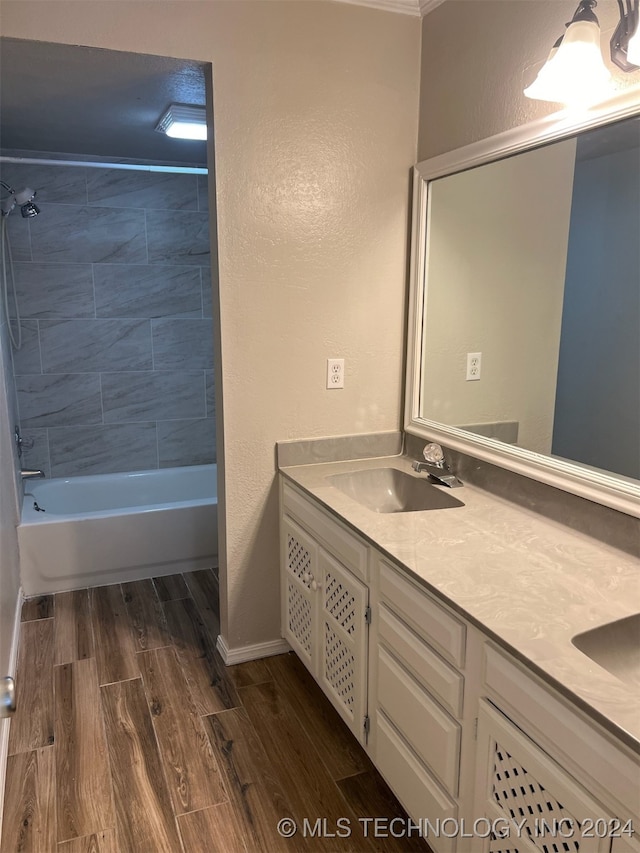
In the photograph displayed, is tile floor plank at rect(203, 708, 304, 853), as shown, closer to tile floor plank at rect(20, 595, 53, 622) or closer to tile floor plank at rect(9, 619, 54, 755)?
tile floor plank at rect(9, 619, 54, 755)

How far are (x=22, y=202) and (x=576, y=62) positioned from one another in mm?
2745

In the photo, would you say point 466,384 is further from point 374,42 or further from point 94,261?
point 94,261

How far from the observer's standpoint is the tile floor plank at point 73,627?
257 centimetres

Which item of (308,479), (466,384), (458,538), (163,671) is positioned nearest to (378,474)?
(308,479)

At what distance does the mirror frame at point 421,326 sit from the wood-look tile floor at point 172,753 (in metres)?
1.06

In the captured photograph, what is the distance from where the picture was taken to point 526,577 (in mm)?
1412

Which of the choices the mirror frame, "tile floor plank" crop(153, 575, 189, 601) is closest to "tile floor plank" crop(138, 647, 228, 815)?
"tile floor plank" crop(153, 575, 189, 601)

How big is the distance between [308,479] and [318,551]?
0.28 metres

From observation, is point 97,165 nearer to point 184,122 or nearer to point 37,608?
point 184,122

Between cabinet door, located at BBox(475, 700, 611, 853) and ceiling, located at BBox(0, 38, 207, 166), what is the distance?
2.15 m

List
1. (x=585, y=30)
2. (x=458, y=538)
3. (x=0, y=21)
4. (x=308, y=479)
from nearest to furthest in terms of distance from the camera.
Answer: (x=585, y=30) → (x=458, y=538) → (x=0, y=21) → (x=308, y=479)

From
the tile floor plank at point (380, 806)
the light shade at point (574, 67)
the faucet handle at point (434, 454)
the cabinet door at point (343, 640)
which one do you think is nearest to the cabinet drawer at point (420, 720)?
the cabinet door at point (343, 640)

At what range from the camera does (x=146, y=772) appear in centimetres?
193

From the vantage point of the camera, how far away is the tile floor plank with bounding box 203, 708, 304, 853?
171 cm
